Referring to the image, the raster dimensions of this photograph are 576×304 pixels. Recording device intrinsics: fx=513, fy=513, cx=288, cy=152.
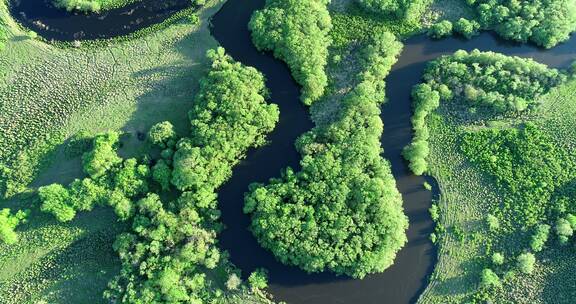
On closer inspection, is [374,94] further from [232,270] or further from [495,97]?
[232,270]

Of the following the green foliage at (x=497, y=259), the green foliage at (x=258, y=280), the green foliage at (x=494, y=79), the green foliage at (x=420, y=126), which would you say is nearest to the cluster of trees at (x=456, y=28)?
the green foliage at (x=494, y=79)

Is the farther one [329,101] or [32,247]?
[329,101]

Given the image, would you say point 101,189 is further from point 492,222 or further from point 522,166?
point 522,166

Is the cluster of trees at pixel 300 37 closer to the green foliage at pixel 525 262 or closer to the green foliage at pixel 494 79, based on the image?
the green foliage at pixel 494 79

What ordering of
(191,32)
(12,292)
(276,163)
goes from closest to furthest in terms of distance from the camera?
(12,292) → (276,163) → (191,32)

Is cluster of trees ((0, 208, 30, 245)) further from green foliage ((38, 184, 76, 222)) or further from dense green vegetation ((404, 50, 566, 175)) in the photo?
dense green vegetation ((404, 50, 566, 175))

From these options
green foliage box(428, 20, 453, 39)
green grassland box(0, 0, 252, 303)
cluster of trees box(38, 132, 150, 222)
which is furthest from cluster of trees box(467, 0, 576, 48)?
cluster of trees box(38, 132, 150, 222)

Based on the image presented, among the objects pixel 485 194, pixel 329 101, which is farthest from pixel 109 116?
pixel 485 194
